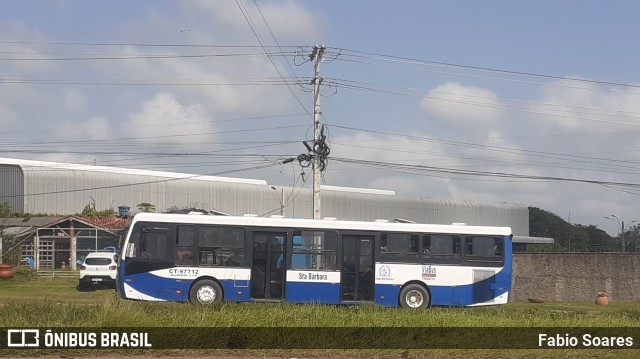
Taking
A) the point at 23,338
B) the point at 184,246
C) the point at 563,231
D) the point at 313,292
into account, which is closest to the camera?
the point at 23,338

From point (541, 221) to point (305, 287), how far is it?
10105 centimetres

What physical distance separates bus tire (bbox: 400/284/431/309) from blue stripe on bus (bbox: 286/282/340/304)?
82.8 inches

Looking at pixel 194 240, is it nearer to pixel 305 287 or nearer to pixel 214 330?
pixel 305 287

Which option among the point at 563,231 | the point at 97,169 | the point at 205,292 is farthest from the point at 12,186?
the point at 563,231

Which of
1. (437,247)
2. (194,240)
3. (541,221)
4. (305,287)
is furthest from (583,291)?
(541,221)

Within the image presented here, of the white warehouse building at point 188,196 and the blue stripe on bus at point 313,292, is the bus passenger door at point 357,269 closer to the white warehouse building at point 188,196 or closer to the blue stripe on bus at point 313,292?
the blue stripe on bus at point 313,292

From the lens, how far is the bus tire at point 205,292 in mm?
25750

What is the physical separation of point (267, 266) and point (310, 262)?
134cm

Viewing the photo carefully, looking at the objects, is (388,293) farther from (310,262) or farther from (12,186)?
(12,186)

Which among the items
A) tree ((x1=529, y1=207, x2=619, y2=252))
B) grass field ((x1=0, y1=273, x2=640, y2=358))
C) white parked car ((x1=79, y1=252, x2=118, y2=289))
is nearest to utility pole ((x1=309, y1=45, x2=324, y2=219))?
white parked car ((x1=79, y1=252, x2=118, y2=289))

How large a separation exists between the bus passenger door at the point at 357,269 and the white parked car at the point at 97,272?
11.6m

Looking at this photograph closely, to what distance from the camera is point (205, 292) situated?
84.8ft

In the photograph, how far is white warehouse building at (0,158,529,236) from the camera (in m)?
58.3

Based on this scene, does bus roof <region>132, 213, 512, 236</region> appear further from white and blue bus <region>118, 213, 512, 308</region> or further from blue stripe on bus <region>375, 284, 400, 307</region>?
blue stripe on bus <region>375, 284, 400, 307</region>
